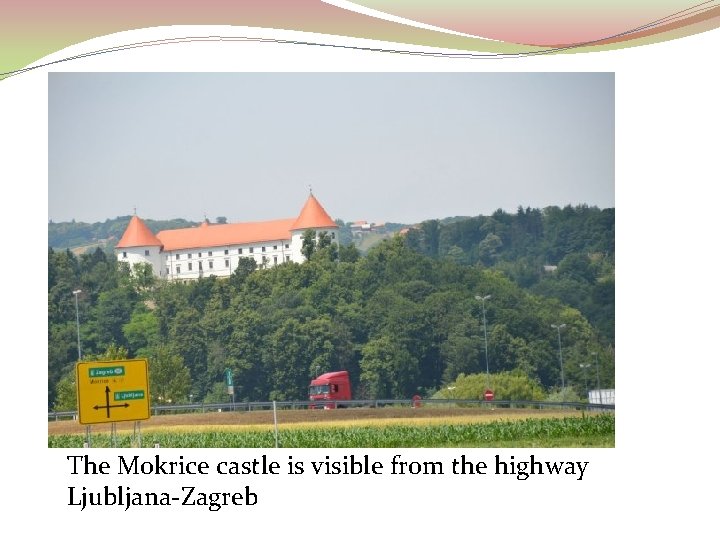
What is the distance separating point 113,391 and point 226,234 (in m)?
23.8

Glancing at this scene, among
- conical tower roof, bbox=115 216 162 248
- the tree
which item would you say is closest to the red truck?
the tree

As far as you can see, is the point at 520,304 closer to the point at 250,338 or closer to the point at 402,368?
the point at 402,368

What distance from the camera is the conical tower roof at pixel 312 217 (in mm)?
35500

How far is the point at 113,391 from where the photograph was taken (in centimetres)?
1627

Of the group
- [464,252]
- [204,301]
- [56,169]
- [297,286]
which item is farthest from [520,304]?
[56,169]

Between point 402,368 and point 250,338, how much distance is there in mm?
6010

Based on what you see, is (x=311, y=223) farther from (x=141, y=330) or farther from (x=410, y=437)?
(x=410, y=437)

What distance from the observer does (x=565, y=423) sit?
23.8 m

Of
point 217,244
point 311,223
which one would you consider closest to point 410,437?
point 311,223

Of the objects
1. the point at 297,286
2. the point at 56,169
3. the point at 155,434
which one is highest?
the point at 56,169

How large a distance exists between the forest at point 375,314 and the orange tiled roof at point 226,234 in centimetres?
248

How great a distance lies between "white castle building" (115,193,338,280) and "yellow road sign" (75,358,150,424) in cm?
1874

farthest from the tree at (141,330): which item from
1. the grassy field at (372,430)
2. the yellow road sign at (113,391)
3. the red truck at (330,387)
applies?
the yellow road sign at (113,391)

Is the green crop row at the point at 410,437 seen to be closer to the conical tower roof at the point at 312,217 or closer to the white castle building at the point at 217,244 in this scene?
the conical tower roof at the point at 312,217
